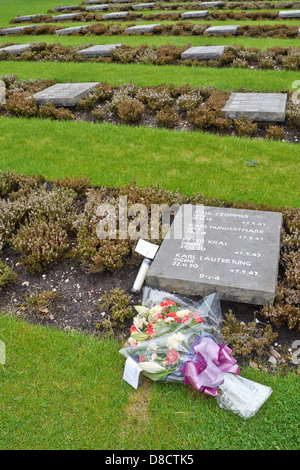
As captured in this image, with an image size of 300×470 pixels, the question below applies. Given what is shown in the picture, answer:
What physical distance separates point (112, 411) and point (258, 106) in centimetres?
794

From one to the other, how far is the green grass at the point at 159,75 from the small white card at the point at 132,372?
920cm

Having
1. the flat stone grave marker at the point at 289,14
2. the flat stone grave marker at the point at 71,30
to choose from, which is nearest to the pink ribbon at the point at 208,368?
the flat stone grave marker at the point at 289,14

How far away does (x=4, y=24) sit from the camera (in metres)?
29.3

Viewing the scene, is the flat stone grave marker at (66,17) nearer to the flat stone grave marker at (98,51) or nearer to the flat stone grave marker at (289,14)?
the flat stone grave marker at (98,51)

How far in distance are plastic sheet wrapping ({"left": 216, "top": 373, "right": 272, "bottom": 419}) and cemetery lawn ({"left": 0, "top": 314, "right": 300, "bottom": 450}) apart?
0.07 m

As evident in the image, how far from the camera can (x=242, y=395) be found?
3820 mm

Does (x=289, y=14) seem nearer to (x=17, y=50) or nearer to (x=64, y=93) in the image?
(x=17, y=50)

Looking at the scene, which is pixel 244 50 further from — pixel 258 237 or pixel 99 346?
pixel 99 346

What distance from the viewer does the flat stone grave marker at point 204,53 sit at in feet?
44.9

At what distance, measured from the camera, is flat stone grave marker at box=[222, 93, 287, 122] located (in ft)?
29.8

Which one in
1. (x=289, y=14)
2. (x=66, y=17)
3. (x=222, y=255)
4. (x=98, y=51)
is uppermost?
(x=66, y=17)

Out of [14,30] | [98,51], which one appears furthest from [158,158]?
[14,30]

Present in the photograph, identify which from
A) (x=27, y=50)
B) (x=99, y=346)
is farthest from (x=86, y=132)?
(x=27, y=50)
